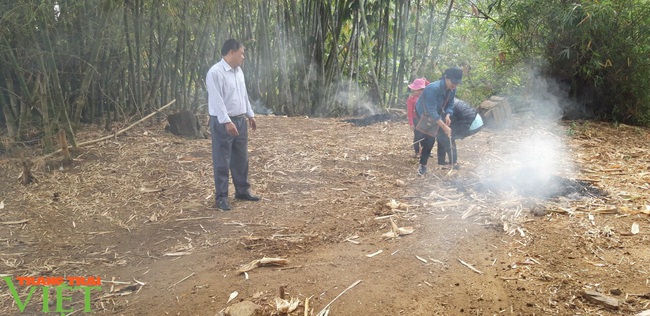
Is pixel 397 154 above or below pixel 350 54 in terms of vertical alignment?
below

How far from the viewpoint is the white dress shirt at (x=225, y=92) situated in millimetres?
3998

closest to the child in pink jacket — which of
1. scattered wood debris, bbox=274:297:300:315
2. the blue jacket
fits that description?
the blue jacket

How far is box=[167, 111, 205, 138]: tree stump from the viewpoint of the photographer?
6.40m

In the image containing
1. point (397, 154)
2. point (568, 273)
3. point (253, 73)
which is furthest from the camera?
point (253, 73)

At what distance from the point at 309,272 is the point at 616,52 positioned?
19.2ft

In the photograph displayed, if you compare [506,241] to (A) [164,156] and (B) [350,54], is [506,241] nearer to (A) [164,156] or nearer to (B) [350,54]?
(A) [164,156]

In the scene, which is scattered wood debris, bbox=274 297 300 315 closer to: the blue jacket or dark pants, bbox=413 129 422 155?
the blue jacket

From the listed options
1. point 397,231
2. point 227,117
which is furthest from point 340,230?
point 227,117

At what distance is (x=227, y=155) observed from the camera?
13.8 feet

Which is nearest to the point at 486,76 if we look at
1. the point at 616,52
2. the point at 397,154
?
the point at 616,52

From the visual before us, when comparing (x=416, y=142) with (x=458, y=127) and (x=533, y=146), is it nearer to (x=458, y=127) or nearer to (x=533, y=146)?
(x=458, y=127)

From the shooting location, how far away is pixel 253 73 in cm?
845

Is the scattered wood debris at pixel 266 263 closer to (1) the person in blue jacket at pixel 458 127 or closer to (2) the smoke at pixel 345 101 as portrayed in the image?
(1) the person in blue jacket at pixel 458 127

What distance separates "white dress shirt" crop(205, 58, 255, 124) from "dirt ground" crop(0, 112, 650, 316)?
0.82 metres
